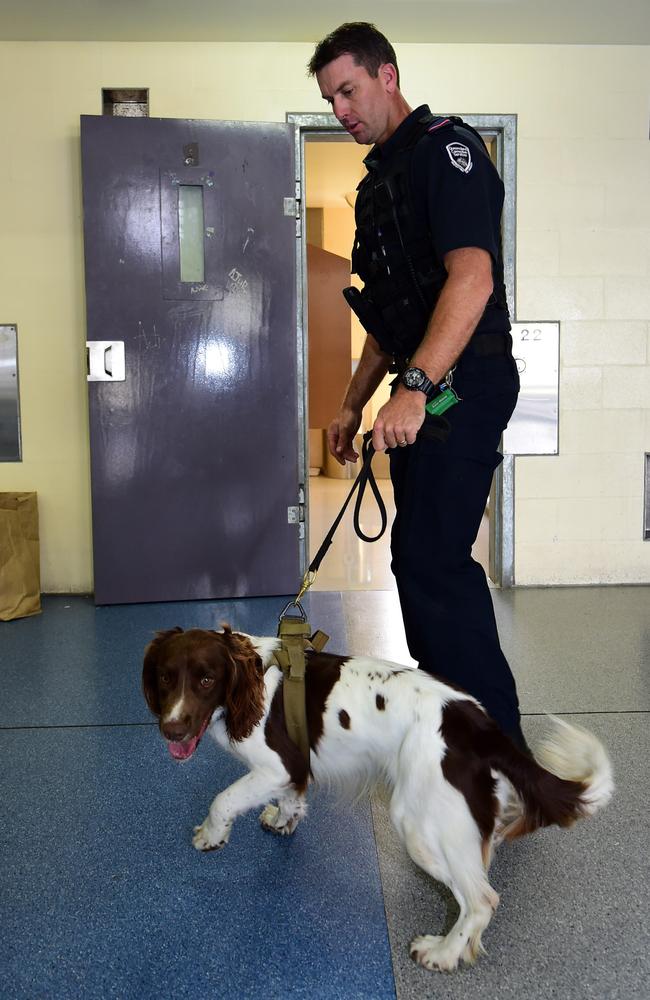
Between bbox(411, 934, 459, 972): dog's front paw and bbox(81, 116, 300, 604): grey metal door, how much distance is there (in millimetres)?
2660

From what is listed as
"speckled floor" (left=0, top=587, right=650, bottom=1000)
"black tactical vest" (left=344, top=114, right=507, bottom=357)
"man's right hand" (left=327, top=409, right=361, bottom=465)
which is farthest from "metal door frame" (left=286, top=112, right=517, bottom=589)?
"black tactical vest" (left=344, top=114, right=507, bottom=357)

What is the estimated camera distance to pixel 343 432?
2176 mm

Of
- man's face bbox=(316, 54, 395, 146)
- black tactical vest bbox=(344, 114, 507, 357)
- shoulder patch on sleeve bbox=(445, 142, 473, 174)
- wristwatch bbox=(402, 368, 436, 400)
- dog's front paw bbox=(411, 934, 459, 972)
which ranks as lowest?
dog's front paw bbox=(411, 934, 459, 972)

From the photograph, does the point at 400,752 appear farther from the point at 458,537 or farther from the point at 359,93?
the point at 359,93

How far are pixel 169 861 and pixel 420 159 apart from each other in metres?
1.62

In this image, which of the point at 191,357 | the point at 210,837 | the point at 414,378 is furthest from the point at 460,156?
the point at 191,357

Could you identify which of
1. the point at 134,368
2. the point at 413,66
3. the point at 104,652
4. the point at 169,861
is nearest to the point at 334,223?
the point at 413,66

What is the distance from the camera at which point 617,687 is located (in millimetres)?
2719

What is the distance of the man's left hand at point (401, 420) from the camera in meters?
1.61

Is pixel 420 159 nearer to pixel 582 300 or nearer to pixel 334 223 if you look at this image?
pixel 582 300

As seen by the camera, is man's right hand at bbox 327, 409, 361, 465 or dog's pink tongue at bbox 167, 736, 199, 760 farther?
man's right hand at bbox 327, 409, 361, 465

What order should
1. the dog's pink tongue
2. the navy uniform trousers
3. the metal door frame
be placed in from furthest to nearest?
the metal door frame, the navy uniform trousers, the dog's pink tongue

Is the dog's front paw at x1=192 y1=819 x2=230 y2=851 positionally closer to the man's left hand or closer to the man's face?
the man's left hand

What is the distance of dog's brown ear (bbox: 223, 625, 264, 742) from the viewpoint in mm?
1545
